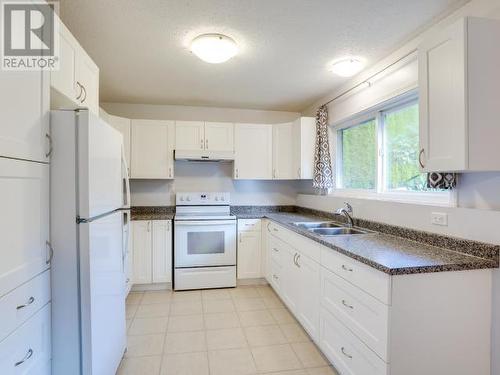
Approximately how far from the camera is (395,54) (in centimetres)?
224

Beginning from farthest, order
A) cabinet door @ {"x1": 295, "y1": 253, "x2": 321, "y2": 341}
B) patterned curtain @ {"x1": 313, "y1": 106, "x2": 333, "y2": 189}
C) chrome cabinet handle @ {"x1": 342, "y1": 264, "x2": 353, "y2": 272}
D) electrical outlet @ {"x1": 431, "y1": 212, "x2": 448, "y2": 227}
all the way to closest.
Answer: patterned curtain @ {"x1": 313, "y1": 106, "x2": 333, "y2": 189} < cabinet door @ {"x1": 295, "y1": 253, "x2": 321, "y2": 341} < electrical outlet @ {"x1": 431, "y1": 212, "x2": 448, "y2": 227} < chrome cabinet handle @ {"x1": 342, "y1": 264, "x2": 353, "y2": 272}

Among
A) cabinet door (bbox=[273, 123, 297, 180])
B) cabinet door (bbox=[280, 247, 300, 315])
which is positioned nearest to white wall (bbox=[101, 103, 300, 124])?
cabinet door (bbox=[273, 123, 297, 180])

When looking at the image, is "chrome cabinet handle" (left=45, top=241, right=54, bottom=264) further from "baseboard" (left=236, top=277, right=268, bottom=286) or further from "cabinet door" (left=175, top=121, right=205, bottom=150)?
"baseboard" (left=236, top=277, right=268, bottom=286)

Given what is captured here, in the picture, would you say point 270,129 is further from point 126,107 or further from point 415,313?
point 415,313

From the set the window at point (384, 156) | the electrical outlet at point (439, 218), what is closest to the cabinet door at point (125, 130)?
the window at point (384, 156)

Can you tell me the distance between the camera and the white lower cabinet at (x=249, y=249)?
351cm

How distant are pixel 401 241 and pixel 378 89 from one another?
132 cm

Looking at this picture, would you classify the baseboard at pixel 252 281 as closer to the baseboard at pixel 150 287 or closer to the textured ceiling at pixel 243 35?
the baseboard at pixel 150 287

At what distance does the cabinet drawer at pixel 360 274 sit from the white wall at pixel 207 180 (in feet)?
6.78

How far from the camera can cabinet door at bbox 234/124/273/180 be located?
12.3 ft

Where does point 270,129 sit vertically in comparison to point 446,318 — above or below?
above

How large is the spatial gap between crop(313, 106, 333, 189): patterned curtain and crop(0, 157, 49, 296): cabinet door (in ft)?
8.64

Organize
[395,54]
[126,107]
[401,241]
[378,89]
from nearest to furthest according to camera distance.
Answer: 1. [401,241]
2. [395,54]
3. [378,89]
4. [126,107]

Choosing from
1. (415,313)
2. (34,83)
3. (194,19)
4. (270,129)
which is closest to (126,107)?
(270,129)
